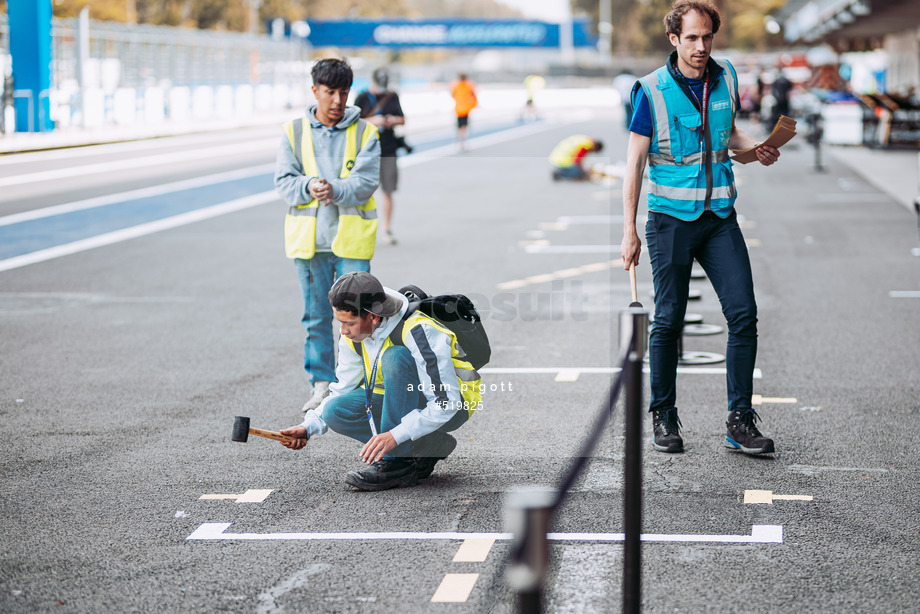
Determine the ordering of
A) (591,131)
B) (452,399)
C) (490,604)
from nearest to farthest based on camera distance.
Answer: (490,604)
(452,399)
(591,131)

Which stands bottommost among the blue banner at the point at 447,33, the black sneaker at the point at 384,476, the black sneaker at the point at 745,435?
the black sneaker at the point at 384,476

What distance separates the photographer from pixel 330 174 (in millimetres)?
6457

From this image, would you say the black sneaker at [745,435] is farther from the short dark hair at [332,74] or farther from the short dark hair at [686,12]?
the short dark hair at [332,74]

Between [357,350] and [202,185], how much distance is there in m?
16.1

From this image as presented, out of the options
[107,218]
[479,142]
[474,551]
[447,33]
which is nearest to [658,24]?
[447,33]

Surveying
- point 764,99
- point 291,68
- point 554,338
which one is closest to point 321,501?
point 554,338

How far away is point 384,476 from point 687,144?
2.10 metres

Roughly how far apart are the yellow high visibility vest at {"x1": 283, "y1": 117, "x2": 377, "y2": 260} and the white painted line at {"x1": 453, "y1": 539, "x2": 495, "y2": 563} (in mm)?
2341

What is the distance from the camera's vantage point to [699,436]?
19.3 ft

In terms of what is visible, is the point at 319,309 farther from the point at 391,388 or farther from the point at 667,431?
the point at 667,431

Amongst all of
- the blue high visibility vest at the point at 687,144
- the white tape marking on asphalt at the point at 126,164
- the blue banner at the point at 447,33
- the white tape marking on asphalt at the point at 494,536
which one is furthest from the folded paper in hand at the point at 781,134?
the blue banner at the point at 447,33

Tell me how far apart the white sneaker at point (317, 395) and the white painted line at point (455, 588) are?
7.98 ft

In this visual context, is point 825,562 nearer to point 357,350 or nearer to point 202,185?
point 357,350

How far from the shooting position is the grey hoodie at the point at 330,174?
250 inches
